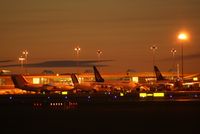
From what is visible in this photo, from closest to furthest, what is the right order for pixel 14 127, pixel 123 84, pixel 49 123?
pixel 14 127 < pixel 49 123 < pixel 123 84

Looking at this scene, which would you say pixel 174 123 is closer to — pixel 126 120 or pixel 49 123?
pixel 126 120

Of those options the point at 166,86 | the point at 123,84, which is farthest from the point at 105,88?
the point at 166,86

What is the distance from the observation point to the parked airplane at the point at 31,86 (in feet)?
498

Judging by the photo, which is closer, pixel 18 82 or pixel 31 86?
pixel 18 82

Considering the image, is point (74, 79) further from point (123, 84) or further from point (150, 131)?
point (150, 131)

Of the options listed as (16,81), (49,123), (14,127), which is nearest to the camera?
(14,127)

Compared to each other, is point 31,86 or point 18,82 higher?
point 18,82

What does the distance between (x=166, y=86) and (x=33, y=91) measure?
131 feet

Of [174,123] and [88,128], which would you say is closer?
[88,128]

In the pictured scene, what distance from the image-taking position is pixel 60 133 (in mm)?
33344

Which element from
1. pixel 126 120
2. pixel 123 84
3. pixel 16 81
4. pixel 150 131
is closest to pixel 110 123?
pixel 126 120

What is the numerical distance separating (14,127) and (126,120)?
9.51m

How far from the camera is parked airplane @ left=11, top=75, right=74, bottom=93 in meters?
152

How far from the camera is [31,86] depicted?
155 m
